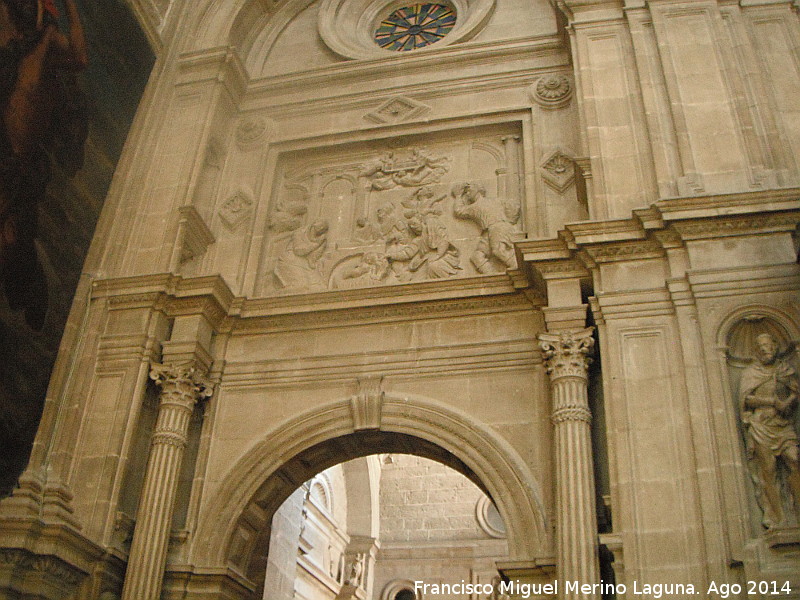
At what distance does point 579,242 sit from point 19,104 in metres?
6.47

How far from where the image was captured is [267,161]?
1302 centimetres

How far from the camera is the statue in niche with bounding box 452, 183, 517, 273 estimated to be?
1109 centimetres

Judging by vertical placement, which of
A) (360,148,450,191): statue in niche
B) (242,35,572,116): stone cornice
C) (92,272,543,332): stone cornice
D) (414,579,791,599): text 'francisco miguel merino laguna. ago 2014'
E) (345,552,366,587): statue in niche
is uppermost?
(242,35,572,116): stone cornice

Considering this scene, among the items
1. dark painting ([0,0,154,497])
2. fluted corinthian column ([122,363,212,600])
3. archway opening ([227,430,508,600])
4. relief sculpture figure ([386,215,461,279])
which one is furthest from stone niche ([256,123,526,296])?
archway opening ([227,430,508,600])

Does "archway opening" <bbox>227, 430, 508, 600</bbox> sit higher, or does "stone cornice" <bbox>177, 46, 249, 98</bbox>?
"stone cornice" <bbox>177, 46, 249, 98</bbox>

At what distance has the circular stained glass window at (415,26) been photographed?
569 inches

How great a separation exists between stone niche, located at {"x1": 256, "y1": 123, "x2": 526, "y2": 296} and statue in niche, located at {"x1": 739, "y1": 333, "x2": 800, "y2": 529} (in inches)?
135

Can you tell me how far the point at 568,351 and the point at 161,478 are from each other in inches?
182

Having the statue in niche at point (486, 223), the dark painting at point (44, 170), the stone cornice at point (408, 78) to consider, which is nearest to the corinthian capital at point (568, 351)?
the statue in niche at point (486, 223)

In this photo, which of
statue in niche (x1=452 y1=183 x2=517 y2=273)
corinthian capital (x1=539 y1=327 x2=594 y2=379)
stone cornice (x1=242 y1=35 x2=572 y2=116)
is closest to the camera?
corinthian capital (x1=539 y1=327 x2=594 y2=379)

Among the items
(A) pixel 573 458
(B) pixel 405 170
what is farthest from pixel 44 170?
(A) pixel 573 458

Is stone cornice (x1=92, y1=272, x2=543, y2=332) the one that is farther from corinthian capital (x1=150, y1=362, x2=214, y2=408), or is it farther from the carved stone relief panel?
the carved stone relief panel

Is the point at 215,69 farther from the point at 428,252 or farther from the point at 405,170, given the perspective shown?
the point at 428,252

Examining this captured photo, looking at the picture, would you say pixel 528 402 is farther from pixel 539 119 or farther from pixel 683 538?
pixel 539 119
